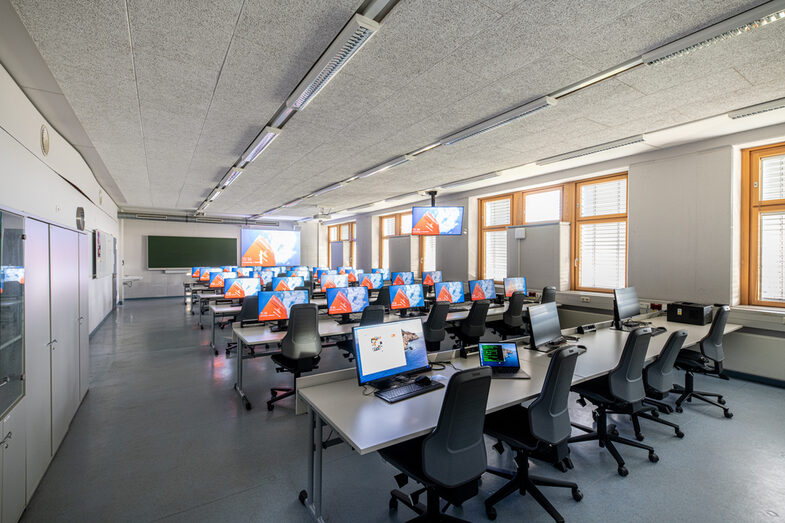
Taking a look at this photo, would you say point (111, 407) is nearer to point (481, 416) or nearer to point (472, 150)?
point (481, 416)

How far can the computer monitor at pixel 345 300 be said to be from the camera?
4855 millimetres

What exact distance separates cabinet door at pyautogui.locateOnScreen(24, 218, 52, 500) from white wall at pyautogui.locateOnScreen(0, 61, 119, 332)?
0.72 ft

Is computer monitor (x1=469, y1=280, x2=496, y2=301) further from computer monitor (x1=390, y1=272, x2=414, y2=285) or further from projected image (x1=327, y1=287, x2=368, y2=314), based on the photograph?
projected image (x1=327, y1=287, x2=368, y2=314)

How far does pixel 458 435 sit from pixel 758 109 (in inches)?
181

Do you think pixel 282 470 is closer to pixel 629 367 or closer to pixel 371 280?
pixel 629 367

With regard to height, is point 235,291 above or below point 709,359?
above

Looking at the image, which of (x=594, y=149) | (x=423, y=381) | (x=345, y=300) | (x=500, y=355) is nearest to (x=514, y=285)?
(x=594, y=149)

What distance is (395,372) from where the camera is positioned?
101 inches

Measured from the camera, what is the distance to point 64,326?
3.10m

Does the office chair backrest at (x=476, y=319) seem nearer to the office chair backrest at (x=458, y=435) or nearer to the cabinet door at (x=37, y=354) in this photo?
the office chair backrest at (x=458, y=435)

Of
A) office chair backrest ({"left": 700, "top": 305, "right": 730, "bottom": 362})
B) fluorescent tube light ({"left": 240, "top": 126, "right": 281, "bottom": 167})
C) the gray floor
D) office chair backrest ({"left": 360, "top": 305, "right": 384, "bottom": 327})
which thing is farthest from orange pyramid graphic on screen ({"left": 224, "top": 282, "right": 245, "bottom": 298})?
office chair backrest ({"left": 700, "top": 305, "right": 730, "bottom": 362})

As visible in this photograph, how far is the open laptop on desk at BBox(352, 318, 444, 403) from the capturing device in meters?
Result: 2.38

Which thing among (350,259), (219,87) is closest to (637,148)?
(219,87)

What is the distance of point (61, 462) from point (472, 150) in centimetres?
546
